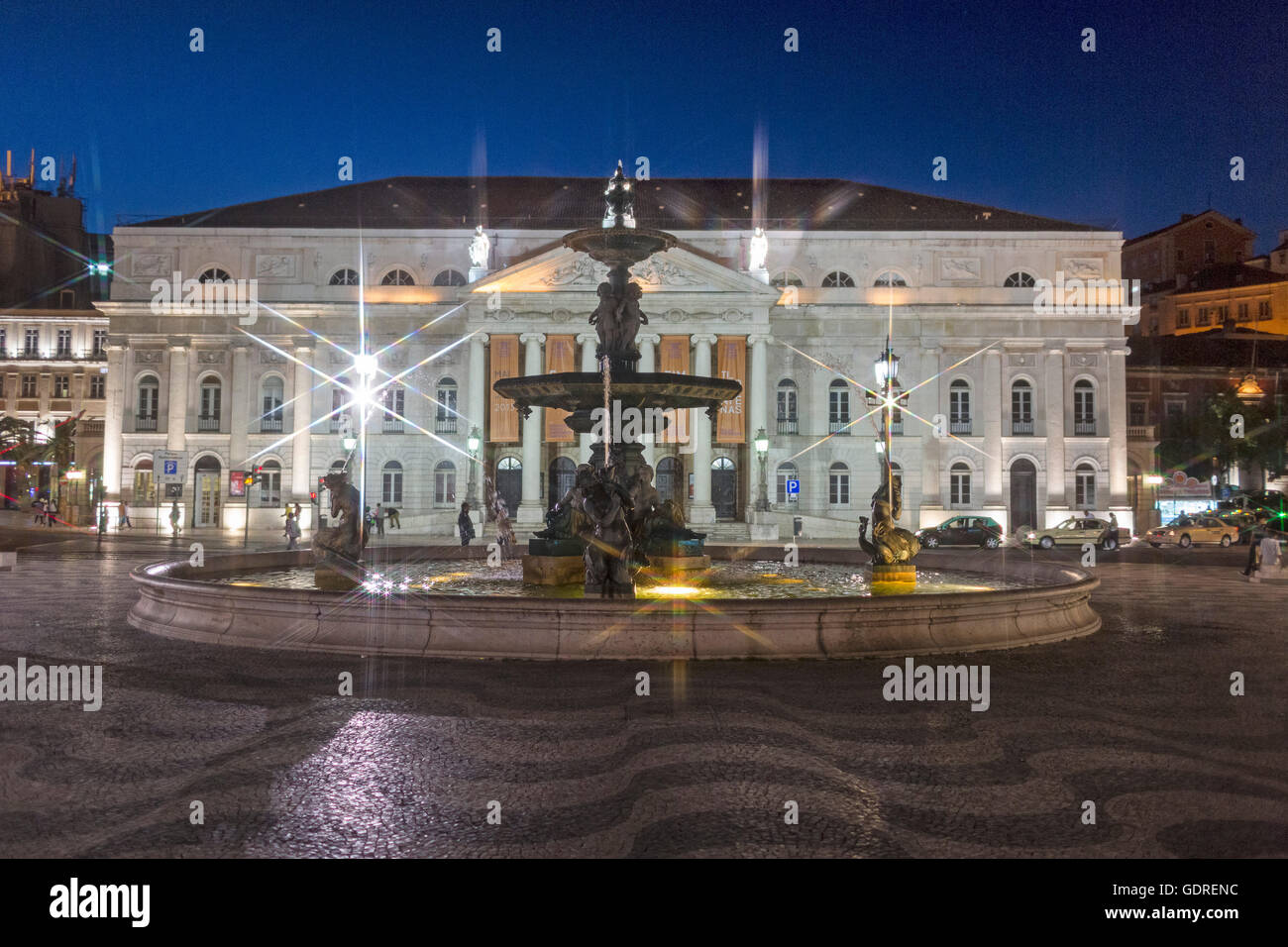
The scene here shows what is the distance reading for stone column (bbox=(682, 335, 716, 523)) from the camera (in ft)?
144

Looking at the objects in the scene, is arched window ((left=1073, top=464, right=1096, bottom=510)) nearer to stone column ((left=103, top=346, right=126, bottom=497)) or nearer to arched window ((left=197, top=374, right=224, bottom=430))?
arched window ((left=197, top=374, right=224, bottom=430))

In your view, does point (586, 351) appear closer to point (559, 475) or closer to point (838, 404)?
point (559, 475)

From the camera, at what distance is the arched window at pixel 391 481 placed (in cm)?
4672

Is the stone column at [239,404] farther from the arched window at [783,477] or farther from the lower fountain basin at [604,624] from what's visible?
the lower fountain basin at [604,624]

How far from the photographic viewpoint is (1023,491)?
155ft

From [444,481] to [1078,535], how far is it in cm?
2841

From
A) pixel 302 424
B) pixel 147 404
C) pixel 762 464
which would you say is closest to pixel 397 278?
pixel 302 424

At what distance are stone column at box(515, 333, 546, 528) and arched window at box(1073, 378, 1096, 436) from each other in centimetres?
2631

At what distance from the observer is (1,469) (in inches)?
2547

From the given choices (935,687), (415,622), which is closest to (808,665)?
(935,687)
